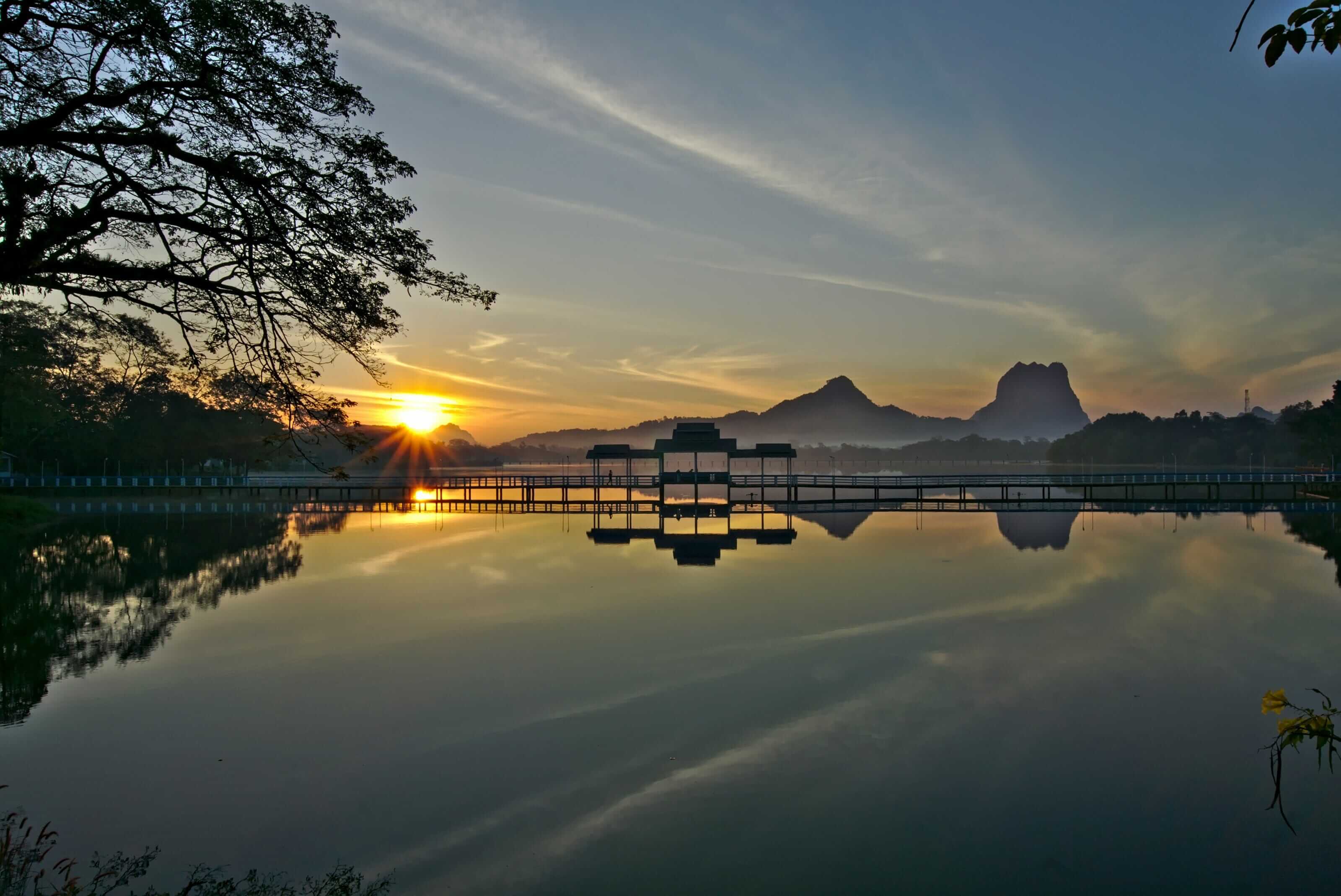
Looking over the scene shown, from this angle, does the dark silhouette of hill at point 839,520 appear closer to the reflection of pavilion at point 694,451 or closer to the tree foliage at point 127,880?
the reflection of pavilion at point 694,451

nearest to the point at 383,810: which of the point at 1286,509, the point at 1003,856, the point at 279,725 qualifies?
the point at 279,725

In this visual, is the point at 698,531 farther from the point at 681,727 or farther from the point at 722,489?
the point at 722,489

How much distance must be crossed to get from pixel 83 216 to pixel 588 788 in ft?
19.8

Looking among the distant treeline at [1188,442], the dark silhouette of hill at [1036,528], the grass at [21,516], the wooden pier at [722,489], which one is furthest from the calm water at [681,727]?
the distant treeline at [1188,442]

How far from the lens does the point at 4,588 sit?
17.1 meters

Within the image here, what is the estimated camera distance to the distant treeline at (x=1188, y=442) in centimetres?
10850

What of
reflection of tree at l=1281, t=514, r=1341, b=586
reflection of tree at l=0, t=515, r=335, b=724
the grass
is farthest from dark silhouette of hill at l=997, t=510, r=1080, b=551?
Answer: the grass

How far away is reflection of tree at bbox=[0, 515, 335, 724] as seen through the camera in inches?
456

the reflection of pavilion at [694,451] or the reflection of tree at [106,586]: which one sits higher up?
the reflection of pavilion at [694,451]

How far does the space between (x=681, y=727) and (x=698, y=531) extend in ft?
71.3

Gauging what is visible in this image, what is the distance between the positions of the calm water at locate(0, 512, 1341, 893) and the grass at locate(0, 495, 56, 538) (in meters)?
13.5

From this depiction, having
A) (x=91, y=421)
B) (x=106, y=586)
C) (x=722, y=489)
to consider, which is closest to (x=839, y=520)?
(x=106, y=586)

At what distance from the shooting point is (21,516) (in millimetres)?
31922

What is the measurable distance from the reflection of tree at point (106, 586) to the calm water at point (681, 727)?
132mm
